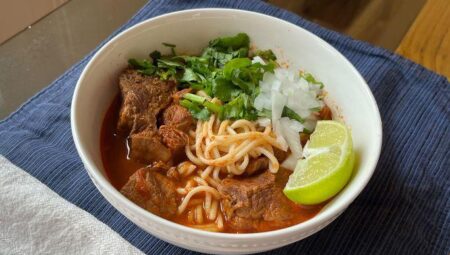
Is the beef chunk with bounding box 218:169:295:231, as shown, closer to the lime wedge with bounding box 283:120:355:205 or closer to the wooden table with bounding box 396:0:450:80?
the lime wedge with bounding box 283:120:355:205

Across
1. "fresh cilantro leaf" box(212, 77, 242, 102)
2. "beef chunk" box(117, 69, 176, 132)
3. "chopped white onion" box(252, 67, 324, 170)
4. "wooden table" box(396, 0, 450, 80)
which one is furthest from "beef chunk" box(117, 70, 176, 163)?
"wooden table" box(396, 0, 450, 80)

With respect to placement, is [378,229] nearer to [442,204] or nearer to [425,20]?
[442,204]

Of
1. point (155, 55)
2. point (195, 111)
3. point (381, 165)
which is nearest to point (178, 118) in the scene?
point (195, 111)

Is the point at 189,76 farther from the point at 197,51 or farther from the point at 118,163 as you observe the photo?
the point at 118,163

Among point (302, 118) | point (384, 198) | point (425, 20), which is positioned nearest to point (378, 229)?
point (384, 198)

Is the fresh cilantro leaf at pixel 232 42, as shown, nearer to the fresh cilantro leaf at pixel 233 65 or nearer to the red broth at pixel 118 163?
the fresh cilantro leaf at pixel 233 65

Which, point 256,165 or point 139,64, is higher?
point 139,64
